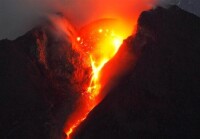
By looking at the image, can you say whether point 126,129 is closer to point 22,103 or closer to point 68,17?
point 22,103

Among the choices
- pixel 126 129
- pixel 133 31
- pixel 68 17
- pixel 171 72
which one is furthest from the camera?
pixel 68 17

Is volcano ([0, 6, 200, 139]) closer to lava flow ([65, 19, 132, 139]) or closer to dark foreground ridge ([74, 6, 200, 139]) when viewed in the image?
dark foreground ridge ([74, 6, 200, 139])

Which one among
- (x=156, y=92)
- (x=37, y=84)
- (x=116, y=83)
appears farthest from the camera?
(x=37, y=84)

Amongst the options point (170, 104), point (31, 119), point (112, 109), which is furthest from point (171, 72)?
point (31, 119)

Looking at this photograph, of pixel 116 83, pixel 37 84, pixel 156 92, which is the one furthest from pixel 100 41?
pixel 156 92

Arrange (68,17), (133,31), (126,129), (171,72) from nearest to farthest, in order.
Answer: (126,129), (171,72), (133,31), (68,17)

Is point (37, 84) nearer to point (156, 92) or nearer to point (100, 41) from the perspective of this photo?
point (100, 41)

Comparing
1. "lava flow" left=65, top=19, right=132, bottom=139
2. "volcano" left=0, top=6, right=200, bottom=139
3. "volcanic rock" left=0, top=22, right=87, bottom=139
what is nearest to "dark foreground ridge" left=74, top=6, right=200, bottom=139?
"volcano" left=0, top=6, right=200, bottom=139
